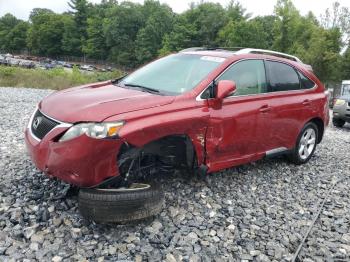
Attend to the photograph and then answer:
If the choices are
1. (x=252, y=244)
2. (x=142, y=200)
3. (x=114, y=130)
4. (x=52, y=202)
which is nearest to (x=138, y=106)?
(x=114, y=130)

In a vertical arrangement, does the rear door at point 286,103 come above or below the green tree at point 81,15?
below

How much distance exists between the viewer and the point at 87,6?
105750 millimetres

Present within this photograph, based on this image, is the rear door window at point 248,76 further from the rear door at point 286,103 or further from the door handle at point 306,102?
the door handle at point 306,102

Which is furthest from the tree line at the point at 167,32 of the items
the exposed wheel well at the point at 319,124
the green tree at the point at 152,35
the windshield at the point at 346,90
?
the exposed wheel well at the point at 319,124

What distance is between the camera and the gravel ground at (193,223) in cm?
357

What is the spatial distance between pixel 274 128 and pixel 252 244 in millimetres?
2086

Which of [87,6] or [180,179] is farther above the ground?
[87,6]

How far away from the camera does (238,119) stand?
189 inches

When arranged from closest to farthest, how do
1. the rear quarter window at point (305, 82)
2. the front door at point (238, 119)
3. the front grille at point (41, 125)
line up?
the front grille at point (41, 125) < the front door at point (238, 119) < the rear quarter window at point (305, 82)

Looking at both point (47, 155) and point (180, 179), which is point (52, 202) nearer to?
point (47, 155)

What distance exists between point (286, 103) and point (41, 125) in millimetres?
3447

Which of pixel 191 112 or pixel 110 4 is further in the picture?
pixel 110 4

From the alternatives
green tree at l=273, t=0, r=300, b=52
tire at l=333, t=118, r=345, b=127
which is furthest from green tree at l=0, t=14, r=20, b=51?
tire at l=333, t=118, r=345, b=127

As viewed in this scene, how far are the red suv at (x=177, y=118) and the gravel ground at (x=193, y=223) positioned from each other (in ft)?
1.47
